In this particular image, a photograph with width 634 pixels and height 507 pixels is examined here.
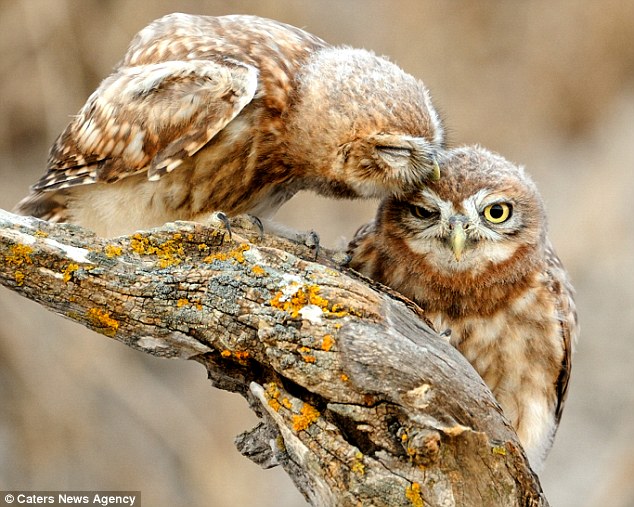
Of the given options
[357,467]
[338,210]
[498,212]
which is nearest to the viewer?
[357,467]

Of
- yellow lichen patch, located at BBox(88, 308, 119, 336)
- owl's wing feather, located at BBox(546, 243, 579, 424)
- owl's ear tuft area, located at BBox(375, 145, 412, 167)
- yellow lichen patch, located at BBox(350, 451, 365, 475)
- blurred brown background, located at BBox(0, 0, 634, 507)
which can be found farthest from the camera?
blurred brown background, located at BBox(0, 0, 634, 507)

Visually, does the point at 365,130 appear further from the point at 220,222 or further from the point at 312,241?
the point at 220,222

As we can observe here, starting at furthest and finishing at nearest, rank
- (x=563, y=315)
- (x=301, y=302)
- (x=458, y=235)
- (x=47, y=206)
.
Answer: (x=47, y=206), (x=563, y=315), (x=458, y=235), (x=301, y=302)

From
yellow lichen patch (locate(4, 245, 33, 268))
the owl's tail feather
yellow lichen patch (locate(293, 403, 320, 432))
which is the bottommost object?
the owl's tail feather

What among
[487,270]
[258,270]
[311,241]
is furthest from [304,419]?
[487,270]

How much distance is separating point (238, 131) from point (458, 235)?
32.7 inches

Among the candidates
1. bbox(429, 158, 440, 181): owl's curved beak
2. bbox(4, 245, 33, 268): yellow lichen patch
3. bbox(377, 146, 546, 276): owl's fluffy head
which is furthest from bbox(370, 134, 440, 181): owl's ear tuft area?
bbox(4, 245, 33, 268): yellow lichen patch

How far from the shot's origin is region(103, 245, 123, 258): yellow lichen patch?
2494 millimetres

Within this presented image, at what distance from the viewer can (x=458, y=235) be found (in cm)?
300

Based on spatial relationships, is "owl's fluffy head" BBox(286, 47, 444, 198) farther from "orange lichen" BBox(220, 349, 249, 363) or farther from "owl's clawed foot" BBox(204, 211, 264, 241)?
"orange lichen" BBox(220, 349, 249, 363)

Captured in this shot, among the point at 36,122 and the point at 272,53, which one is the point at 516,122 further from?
the point at 272,53

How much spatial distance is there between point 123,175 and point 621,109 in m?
6.31

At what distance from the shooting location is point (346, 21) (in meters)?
7.38

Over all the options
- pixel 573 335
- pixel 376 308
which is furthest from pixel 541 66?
pixel 376 308
